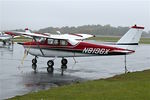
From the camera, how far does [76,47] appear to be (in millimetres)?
18219

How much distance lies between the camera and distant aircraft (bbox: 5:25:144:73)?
57.7 ft

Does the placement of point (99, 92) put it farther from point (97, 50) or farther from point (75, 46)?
point (75, 46)

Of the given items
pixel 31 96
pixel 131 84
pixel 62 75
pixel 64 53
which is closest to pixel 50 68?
pixel 64 53

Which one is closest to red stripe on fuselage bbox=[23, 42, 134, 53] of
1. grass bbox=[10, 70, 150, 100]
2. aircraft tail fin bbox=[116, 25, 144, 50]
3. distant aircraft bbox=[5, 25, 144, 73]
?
distant aircraft bbox=[5, 25, 144, 73]

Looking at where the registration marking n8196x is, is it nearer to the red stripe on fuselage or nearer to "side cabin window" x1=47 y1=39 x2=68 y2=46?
the red stripe on fuselage

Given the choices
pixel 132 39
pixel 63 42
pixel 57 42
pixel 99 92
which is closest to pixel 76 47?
pixel 63 42

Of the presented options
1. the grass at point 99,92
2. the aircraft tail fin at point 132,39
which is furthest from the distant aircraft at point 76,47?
the grass at point 99,92

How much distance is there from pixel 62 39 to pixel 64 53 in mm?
845

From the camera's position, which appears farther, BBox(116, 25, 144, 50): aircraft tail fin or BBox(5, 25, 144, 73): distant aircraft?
BBox(5, 25, 144, 73): distant aircraft

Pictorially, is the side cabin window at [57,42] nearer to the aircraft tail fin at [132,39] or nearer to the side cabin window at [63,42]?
the side cabin window at [63,42]

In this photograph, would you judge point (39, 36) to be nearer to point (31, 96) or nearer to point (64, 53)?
point (64, 53)

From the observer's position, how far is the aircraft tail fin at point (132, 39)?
1747 centimetres

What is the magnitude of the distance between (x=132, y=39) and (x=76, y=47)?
3.27 m

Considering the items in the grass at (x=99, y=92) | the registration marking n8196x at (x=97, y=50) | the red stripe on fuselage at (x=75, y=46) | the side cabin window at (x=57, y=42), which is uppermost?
the side cabin window at (x=57, y=42)
